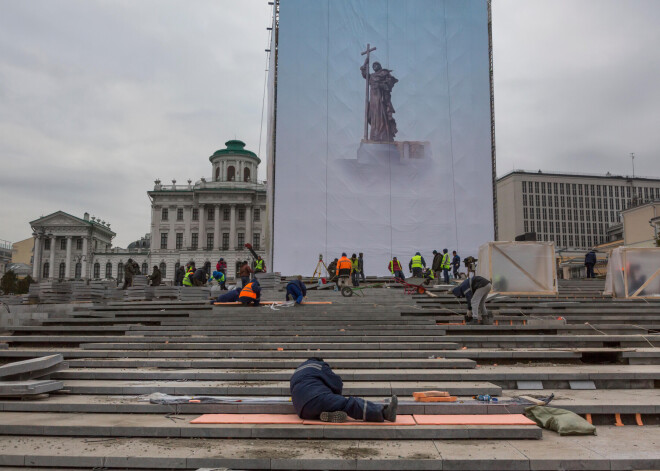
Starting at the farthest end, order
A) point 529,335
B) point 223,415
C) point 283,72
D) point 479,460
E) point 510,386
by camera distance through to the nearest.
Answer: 1. point 283,72
2. point 529,335
3. point 510,386
4. point 223,415
5. point 479,460

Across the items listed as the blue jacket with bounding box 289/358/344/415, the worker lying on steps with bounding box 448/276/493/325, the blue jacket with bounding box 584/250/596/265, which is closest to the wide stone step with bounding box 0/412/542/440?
the blue jacket with bounding box 289/358/344/415

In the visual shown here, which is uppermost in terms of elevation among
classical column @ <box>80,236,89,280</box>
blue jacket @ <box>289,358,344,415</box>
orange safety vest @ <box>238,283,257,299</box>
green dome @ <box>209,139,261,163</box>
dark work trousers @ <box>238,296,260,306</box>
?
green dome @ <box>209,139,261,163</box>

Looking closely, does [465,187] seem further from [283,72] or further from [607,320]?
[607,320]

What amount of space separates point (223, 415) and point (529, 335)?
6.30 meters

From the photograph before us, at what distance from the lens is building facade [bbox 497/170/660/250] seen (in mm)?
78625

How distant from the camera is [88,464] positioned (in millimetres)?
4836

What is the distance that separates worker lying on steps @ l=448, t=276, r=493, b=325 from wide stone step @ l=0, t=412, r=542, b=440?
5.61m

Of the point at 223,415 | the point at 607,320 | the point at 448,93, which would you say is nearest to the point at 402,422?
the point at 223,415

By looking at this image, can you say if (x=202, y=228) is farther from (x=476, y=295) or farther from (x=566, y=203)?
(x=476, y=295)

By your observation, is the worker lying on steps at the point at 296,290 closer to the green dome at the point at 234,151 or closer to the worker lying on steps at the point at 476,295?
the worker lying on steps at the point at 476,295

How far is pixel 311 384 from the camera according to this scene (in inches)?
227

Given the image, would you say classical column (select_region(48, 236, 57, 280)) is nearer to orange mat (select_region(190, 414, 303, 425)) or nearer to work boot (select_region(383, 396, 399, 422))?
orange mat (select_region(190, 414, 303, 425))

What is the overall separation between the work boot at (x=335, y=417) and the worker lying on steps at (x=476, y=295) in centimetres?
587

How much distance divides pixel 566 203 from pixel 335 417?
8255 cm
